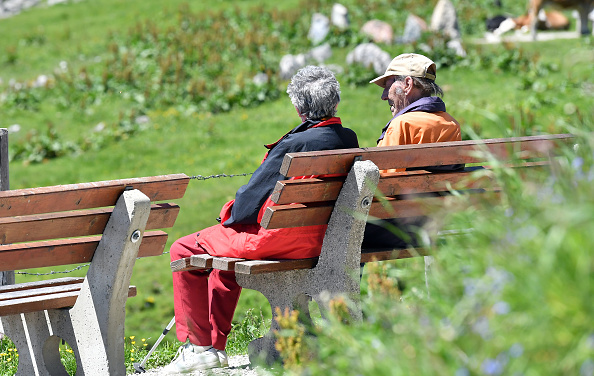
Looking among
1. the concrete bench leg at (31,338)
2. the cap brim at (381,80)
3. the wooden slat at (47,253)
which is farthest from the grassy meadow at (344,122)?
the concrete bench leg at (31,338)

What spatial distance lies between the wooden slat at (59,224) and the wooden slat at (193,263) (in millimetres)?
350

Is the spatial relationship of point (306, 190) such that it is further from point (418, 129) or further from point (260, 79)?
point (260, 79)

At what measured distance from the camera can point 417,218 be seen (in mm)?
4188

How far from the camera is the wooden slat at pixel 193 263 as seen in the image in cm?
404

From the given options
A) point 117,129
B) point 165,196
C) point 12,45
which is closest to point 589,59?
point 165,196

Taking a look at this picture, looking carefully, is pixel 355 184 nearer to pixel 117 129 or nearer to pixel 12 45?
pixel 117 129

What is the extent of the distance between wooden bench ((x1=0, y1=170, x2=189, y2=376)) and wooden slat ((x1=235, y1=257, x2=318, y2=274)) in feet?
1.44

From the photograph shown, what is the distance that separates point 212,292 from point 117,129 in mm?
10049

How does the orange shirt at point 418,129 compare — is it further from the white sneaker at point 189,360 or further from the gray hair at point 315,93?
the white sneaker at point 189,360

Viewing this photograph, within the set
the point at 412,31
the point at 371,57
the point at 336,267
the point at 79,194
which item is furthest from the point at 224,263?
the point at 412,31

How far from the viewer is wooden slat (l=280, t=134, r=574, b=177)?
3.56m

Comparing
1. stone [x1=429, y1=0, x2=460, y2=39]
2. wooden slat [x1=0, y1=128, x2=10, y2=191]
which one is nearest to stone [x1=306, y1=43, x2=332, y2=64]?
stone [x1=429, y1=0, x2=460, y2=39]

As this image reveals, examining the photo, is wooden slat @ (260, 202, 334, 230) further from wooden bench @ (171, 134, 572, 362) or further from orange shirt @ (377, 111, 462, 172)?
orange shirt @ (377, 111, 462, 172)

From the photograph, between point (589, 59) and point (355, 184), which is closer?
point (589, 59)
